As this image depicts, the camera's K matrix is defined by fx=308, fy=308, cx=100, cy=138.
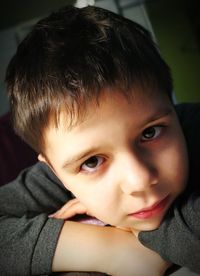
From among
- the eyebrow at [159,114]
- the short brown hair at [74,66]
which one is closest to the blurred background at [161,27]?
the short brown hair at [74,66]

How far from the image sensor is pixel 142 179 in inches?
16.3

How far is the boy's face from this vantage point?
1.34 feet

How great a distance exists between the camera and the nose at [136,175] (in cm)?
42

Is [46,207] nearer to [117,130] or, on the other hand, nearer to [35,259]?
[35,259]

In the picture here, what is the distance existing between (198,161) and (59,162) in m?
0.27

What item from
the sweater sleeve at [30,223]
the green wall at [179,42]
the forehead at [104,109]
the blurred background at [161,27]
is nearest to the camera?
the forehead at [104,109]

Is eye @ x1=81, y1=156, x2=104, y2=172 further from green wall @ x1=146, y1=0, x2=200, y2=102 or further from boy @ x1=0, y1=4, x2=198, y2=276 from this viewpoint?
green wall @ x1=146, y1=0, x2=200, y2=102

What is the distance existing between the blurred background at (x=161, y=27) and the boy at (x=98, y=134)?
1.47 meters

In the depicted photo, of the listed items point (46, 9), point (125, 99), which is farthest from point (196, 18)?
point (125, 99)

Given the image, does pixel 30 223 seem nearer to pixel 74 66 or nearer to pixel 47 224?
pixel 47 224

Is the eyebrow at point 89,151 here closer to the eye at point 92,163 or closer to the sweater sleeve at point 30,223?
the eye at point 92,163

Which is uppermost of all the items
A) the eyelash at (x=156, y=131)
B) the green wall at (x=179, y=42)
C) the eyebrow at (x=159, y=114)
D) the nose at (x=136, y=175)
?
the eyebrow at (x=159, y=114)

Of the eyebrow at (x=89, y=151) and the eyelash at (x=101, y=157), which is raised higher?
the eyebrow at (x=89, y=151)

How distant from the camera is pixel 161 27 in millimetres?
2096
